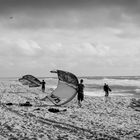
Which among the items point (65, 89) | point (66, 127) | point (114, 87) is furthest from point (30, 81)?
point (66, 127)

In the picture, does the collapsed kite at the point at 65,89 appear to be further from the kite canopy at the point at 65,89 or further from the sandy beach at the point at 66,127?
the sandy beach at the point at 66,127

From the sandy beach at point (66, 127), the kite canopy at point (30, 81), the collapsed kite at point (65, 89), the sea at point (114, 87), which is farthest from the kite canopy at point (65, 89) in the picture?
the kite canopy at point (30, 81)

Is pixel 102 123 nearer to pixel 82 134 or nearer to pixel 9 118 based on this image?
pixel 82 134

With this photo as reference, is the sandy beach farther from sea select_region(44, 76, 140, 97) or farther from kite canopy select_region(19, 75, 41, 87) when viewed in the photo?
kite canopy select_region(19, 75, 41, 87)

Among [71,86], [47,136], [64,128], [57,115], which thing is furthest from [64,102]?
[47,136]

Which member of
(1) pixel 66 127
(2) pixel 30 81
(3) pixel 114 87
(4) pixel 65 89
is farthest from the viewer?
(3) pixel 114 87

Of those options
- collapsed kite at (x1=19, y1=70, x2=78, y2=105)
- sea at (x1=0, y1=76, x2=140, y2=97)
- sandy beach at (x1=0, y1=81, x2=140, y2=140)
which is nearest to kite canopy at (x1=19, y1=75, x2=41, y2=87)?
sea at (x1=0, y1=76, x2=140, y2=97)

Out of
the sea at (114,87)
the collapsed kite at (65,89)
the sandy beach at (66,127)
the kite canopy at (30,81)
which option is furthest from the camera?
the kite canopy at (30,81)

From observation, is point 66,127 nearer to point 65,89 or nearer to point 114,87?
point 65,89

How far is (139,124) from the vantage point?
14094mm

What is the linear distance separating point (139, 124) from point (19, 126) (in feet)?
22.4

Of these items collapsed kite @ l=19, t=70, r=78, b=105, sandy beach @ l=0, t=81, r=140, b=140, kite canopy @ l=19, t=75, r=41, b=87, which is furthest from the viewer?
kite canopy @ l=19, t=75, r=41, b=87

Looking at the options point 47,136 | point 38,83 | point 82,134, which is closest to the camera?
point 47,136

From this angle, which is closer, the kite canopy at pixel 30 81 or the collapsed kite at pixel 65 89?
the collapsed kite at pixel 65 89
